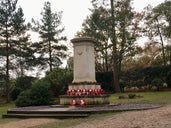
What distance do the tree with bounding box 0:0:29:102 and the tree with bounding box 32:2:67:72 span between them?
3376 millimetres

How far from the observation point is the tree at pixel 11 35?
110 feet

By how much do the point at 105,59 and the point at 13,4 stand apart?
41.3 feet

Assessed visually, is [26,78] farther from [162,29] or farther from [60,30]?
[162,29]

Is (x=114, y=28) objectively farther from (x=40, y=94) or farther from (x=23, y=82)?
(x=40, y=94)

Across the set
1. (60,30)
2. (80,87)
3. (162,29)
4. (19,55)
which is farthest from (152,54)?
(80,87)

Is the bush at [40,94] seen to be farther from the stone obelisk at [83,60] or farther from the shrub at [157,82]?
the shrub at [157,82]

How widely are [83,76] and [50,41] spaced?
75.2 feet

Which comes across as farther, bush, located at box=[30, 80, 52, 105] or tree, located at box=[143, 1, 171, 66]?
tree, located at box=[143, 1, 171, 66]

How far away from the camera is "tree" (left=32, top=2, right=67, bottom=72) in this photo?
3831cm

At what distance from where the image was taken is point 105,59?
37312mm

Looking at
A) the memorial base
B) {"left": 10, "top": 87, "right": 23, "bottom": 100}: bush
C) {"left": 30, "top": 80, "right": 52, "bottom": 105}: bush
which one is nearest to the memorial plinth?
the memorial base

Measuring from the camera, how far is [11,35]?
34375mm

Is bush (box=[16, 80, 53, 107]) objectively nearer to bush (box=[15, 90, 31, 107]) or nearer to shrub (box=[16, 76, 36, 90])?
bush (box=[15, 90, 31, 107])

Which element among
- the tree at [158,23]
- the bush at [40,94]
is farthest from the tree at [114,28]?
the bush at [40,94]
